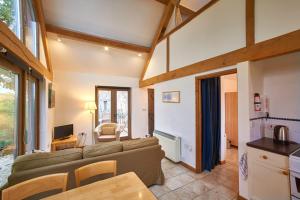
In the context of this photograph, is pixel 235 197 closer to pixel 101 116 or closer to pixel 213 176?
pixel 213 176

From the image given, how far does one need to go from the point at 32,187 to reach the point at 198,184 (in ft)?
7.84

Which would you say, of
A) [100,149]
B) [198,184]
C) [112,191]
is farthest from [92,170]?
[198,184]

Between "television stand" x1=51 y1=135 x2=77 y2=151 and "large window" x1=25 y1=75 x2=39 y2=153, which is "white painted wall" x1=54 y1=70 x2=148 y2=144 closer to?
"television stand" x1=51 y1=135 x2=77 y2=151

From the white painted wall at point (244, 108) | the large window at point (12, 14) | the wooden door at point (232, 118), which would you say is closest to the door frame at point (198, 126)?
the white painted wall at point (244, 108)

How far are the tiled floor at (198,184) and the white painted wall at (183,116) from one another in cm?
34

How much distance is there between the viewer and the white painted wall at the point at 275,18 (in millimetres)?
1687

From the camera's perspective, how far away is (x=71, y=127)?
167 inches

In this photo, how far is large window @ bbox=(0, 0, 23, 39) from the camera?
1636 millimetres

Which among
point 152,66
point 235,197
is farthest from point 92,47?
point 235,197

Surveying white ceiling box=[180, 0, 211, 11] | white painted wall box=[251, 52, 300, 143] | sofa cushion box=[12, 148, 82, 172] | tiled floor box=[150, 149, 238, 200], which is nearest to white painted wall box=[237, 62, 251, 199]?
white painted wall box=[251, 52, 300, 143]

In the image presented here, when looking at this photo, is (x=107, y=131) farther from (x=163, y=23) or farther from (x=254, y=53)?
(x=254, y=53)

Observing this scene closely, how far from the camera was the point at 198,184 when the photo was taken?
2512mm

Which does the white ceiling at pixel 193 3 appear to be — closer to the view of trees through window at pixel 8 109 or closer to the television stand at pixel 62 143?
the view of trees through window at pixel 8 109

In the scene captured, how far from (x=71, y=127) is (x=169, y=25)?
4.11 metres
